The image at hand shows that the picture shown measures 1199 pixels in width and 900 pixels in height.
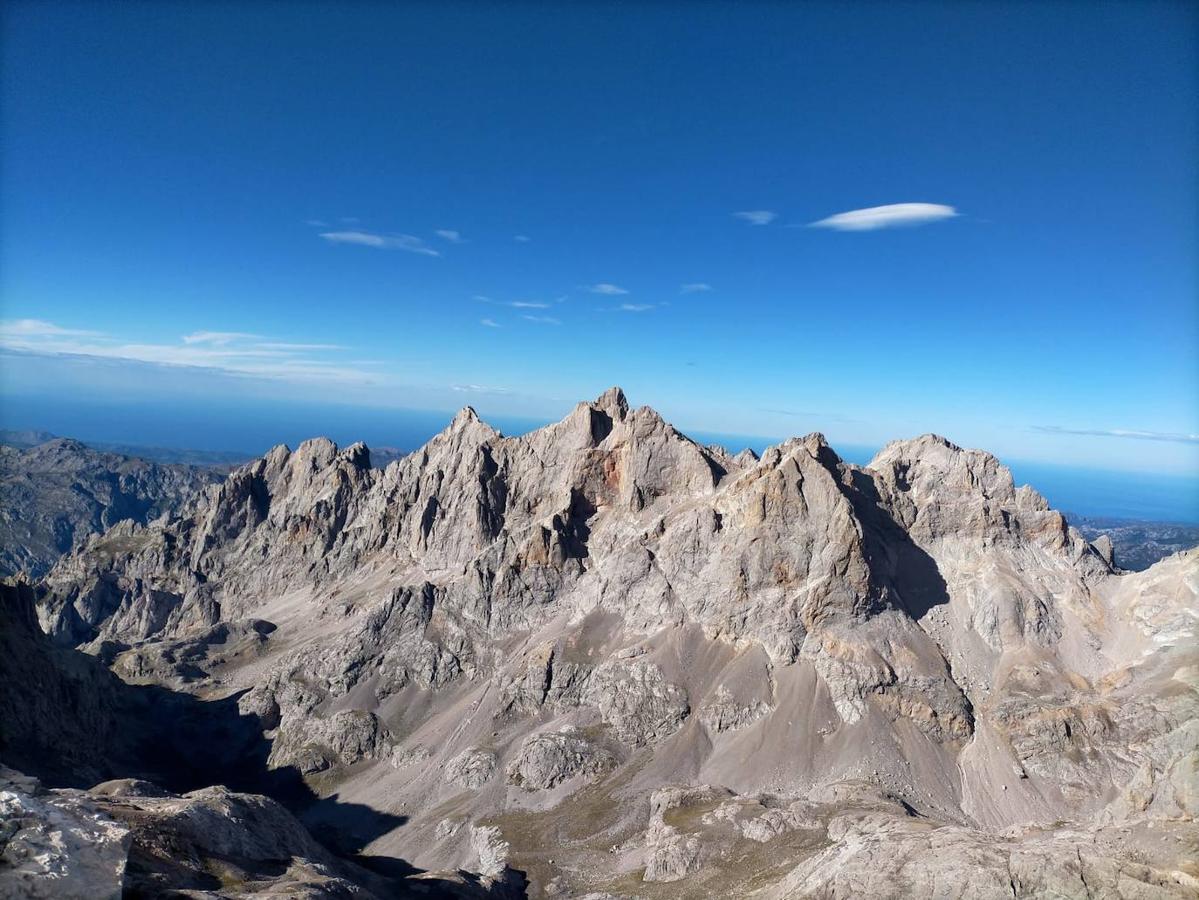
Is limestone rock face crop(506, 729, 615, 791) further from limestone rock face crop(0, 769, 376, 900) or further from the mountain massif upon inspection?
limestone rock face crop(0, 769, 376, 900)

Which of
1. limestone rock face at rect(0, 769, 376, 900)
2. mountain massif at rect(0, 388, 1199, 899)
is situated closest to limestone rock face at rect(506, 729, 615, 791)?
mountain massif at rect(0, 388, 1199, 899)

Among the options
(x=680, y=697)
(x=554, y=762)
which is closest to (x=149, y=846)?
(x=554, y=762)

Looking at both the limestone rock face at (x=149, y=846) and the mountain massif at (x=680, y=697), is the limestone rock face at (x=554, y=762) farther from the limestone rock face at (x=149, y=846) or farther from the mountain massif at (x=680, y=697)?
the limestone rock face at (x=149, y=846)

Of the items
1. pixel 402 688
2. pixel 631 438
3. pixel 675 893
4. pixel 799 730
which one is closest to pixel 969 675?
pixel 799 730

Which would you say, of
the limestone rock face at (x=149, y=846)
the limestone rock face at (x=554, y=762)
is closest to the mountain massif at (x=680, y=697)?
the limestone rock face at (x=554, y=762)

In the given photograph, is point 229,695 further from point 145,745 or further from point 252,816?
point 252,816

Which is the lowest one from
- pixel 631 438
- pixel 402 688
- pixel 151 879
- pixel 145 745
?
pixel 145 745

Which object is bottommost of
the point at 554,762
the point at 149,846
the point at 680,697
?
the point at 554,762

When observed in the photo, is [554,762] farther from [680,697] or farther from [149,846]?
[149,846]
